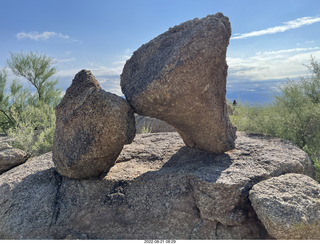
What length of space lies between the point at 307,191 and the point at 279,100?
214 inches

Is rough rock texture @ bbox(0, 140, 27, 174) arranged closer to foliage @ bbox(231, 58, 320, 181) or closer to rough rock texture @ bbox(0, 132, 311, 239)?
rough rock texture @ bbox(0, 132, 311, 239)

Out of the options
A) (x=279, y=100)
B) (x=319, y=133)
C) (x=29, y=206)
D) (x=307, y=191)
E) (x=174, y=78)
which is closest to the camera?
(x=307, y=191)

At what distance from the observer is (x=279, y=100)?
8.57m

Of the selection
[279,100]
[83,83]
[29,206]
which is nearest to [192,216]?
[29,206]

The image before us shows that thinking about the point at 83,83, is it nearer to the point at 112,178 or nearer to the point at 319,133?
the point at 112,178

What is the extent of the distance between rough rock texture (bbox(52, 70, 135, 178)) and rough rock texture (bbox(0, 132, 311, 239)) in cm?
34

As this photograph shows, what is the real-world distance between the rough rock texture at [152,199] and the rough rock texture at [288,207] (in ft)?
0.88

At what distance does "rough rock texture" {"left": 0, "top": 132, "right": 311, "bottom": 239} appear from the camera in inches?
146

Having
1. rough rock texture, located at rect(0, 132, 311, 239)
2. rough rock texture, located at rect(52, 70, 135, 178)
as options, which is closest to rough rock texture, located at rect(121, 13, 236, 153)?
rough rock texture, located at rect(52, 70, 135, 178)

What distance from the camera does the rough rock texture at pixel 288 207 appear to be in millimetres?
3281

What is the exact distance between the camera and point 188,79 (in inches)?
157

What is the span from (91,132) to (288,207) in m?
2.85

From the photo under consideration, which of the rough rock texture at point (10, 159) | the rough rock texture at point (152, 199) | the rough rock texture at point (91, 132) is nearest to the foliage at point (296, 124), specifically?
Result: the rough rock texture at point (152, 199)

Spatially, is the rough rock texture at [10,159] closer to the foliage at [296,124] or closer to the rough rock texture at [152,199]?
the rough rock texture at [152,199]
